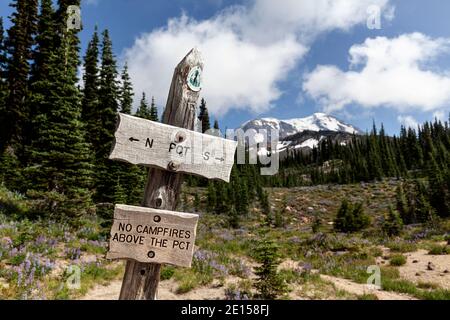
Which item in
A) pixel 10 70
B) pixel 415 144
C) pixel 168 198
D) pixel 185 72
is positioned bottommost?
pixel 168 198

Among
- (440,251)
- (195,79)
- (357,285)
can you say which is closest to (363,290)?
(357,285)

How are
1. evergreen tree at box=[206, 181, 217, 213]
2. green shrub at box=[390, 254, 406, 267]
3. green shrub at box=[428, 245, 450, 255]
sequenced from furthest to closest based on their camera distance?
evergreen tree at box=[206, 181, 217, 213] → green shrub at box=[428, 245, 450, 255] → green shrub at box=[390, 254, 406, 267]

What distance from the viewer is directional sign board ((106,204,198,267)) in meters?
3.07

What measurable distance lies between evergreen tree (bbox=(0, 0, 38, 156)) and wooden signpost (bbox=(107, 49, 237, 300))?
2658 centimetres

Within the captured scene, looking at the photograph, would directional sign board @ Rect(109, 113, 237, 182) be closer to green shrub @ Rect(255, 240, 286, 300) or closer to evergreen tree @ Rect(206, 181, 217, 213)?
green shrub @ Rect(255, 240, 286, 300)

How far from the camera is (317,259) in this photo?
13.7 m

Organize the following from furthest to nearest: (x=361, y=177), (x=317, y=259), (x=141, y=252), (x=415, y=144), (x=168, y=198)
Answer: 1. (x=415, y=144)
2. (x=361, y=177)
3. (x=317, y=259)
4. (x=168, y=198)
5. (x=141, y=252)

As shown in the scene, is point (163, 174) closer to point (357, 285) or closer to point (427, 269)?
point (357, 285)

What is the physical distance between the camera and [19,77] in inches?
1126

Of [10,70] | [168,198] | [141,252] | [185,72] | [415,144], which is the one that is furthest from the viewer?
[415,144]

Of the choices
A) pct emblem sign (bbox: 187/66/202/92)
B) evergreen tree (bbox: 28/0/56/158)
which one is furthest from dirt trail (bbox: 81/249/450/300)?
evergreen tree (bbox: 28/0/56/158)
